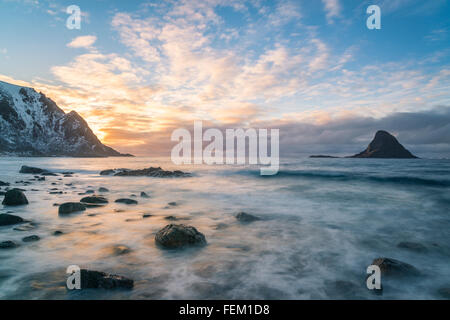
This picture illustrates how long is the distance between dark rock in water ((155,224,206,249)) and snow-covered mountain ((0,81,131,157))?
14704 centimetres

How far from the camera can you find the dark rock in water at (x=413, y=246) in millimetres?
6027

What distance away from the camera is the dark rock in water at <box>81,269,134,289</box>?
12.0 feet

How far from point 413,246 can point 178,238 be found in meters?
6.40

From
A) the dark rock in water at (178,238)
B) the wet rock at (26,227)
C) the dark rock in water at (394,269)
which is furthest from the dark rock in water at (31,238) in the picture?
the dark rock in water at (394,269)

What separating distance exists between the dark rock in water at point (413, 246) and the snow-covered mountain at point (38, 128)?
15149 centimetres

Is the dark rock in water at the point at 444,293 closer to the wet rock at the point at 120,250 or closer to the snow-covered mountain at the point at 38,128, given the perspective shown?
the wet rock at the point at 120,250

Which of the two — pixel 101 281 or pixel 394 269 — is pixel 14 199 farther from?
pixel 394 269

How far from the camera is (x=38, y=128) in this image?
138 metres

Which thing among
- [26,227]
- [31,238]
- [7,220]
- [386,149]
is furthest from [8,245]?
[386,149]

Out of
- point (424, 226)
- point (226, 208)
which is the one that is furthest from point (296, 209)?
point (424, 226)

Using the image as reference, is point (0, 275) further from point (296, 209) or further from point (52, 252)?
point (296, 209)

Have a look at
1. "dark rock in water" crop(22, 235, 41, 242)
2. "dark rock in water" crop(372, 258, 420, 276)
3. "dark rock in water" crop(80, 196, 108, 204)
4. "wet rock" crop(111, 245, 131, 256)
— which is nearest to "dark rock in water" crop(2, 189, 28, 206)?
"dark rock in water" crop(80, 196, 108, 204)

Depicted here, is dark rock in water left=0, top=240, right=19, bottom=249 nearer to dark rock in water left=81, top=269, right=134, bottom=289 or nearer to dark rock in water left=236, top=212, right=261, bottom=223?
dark rock in water left=81, top=269, right=134, bottom=289
